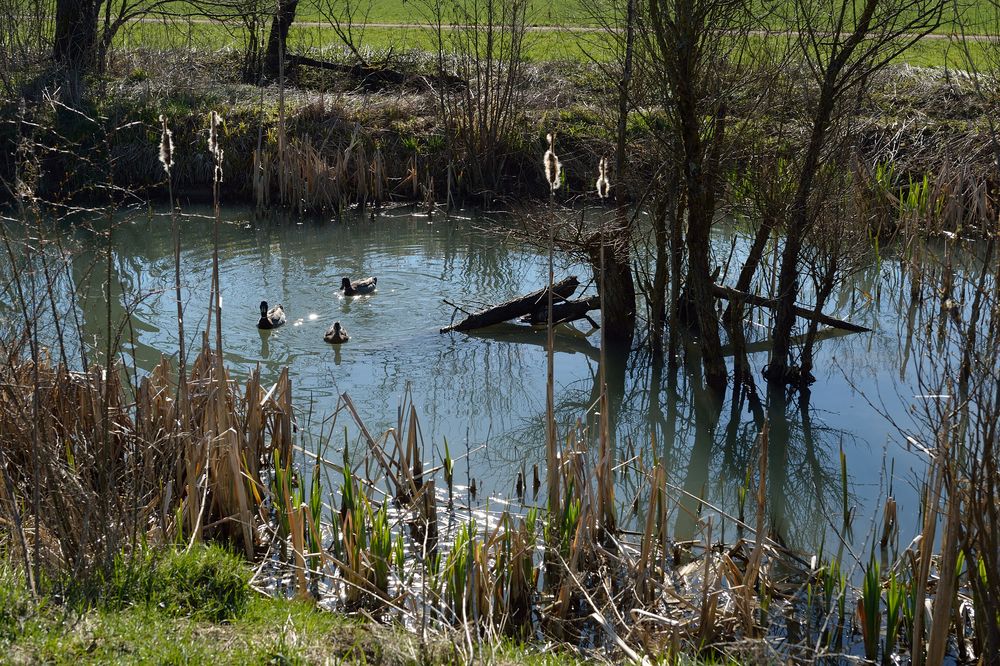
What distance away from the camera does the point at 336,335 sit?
34.1ft

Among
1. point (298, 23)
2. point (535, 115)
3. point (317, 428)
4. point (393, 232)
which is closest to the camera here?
point (317, 428)

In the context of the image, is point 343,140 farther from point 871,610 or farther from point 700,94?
point 871,610

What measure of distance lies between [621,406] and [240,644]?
555cm

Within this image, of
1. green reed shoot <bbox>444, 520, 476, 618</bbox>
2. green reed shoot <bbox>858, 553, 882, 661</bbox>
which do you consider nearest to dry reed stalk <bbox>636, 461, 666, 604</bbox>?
green reed shoot <bbox>444, 520, 476, 618</bbox>

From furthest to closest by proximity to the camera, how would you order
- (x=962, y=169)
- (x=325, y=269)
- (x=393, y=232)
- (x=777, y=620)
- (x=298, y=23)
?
(x=298, y=23) → (x=393, y=232) → (x=325, y=269) → (x=962, y=169) → (x=777, y=620)

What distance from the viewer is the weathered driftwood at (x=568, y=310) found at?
10.7 meters

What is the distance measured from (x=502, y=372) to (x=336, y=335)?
5.76ft

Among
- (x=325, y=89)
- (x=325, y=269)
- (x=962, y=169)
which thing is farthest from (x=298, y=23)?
(x=962, y=169)

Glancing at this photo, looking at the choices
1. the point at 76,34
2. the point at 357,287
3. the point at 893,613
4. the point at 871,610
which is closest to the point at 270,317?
the point at 357,287

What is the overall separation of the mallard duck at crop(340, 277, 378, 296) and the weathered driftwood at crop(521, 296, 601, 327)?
2.22m

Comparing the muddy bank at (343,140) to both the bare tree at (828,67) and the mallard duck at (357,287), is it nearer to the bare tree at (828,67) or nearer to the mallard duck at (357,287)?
the mallard duck at (357,287)

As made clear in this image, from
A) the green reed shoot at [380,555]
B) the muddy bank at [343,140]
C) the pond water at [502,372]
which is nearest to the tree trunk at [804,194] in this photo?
the pond water at [502,372]

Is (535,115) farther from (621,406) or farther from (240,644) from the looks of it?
(240,644)

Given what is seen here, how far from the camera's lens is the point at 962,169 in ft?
40.3
